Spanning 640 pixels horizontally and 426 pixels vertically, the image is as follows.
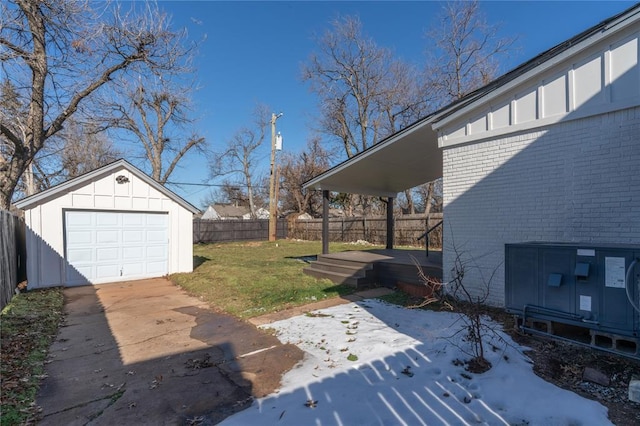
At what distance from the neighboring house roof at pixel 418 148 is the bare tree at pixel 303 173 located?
19.1m

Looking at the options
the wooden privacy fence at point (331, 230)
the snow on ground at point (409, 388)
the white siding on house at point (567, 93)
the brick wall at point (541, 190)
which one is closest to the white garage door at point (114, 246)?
the snow on ground at point (409, 388)

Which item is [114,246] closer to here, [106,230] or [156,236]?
[106,230]

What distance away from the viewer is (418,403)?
2.90 m

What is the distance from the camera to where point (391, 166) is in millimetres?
9164

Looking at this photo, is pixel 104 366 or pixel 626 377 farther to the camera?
pixel 104 366

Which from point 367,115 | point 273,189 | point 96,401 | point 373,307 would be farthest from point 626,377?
point 367,115

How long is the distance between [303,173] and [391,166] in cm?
2306

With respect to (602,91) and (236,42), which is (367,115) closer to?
(236,42)

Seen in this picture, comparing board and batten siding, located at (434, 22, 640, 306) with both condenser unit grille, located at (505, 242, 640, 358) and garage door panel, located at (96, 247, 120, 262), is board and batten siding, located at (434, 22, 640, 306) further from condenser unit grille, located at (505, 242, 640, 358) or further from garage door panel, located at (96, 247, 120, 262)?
garage door panel, located at (96, 247, 120, 262)

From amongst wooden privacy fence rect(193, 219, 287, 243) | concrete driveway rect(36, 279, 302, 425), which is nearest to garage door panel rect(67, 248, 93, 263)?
concrete driveway rect(36, 279, 302, 425)

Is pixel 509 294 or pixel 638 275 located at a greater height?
pixel 638 275

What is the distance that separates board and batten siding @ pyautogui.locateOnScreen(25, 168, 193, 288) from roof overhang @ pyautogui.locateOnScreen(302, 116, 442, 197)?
15.0 ft

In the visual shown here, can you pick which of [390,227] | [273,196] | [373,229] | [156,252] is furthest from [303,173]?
[156,252]

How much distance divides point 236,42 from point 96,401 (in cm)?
1191
